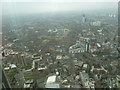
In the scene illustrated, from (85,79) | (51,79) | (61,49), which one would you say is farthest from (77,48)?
(51,79)

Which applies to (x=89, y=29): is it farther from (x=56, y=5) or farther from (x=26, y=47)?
(x=26, y=47)

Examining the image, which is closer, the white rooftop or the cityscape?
the white rooftop

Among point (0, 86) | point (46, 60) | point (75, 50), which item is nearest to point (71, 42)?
point (75, 50)

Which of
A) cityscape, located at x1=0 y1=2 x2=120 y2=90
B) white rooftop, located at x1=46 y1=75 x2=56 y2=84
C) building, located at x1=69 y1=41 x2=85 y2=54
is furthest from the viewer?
building, located at x1=69 y1=41 x2=85 y2=54

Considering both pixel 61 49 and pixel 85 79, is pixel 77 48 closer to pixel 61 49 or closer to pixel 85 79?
pixel 61 49

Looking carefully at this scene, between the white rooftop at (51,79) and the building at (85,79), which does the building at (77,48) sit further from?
the white rooftop at (51,79)

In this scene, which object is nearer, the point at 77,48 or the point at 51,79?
the point at 51,79

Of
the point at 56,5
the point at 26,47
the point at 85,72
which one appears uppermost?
the point at 56,5

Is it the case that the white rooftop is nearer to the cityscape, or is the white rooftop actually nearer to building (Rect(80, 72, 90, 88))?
the cityscape

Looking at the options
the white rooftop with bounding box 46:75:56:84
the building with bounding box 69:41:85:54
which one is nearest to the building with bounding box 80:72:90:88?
the white rooftop with bounding box 46:75:56:84
